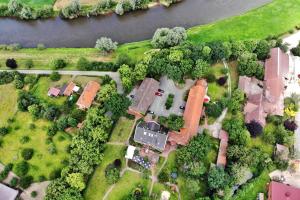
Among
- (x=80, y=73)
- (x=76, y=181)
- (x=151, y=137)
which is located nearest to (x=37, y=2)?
(x=80, y=73)

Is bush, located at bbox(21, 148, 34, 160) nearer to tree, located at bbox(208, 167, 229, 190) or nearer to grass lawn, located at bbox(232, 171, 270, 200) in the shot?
tree, located at bbox(208, 167, 229, 190)

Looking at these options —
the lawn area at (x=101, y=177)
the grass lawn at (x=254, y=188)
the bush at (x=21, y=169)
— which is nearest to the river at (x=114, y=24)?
the lawn area at (x=101, y=177)

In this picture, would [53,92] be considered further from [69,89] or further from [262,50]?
[262,50]

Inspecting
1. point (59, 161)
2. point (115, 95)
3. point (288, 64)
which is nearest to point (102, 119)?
point (115, 95)

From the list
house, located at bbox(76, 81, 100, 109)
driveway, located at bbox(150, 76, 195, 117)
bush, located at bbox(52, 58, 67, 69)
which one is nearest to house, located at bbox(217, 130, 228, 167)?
driveway, located at bbox(150, 76, 195, 117)

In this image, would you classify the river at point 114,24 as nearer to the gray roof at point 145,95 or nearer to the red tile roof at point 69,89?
the red tile roof at point 69,89

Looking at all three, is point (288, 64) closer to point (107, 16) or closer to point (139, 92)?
point (139, 92)
